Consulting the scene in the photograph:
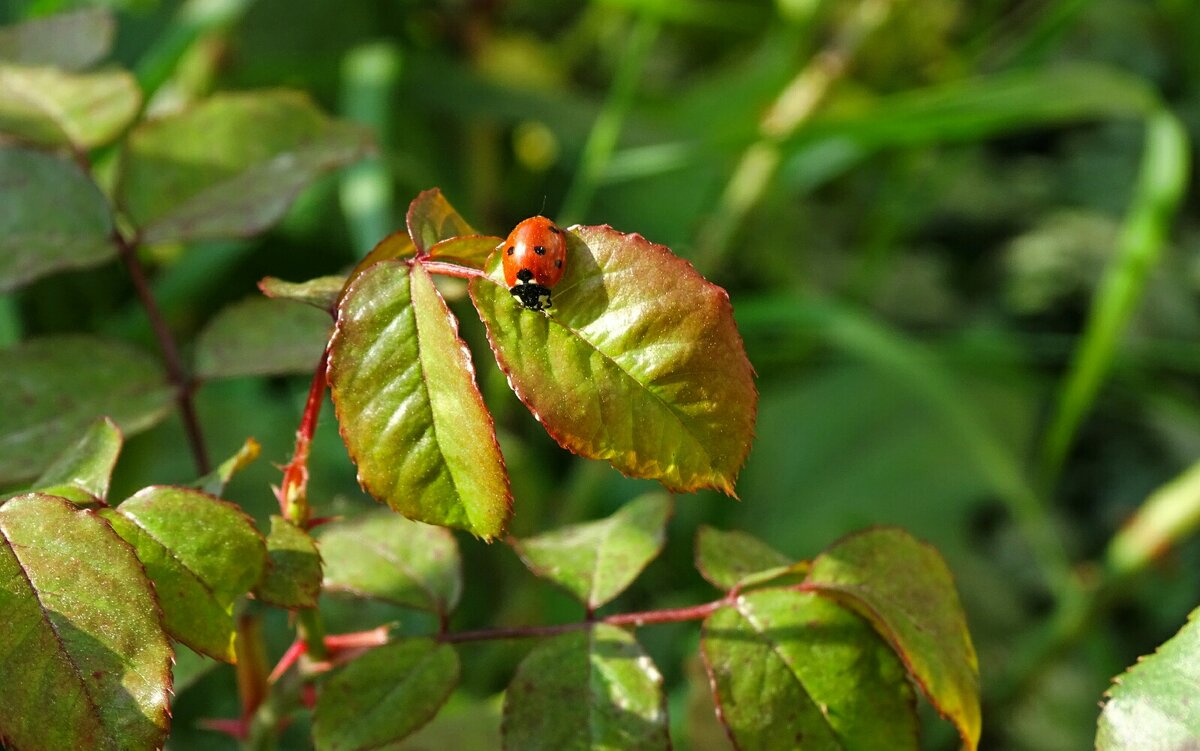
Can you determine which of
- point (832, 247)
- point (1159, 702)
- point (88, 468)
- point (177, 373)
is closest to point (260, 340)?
point (177, 373)

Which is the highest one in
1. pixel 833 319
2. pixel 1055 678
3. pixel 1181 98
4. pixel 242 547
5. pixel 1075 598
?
pixel 242 547

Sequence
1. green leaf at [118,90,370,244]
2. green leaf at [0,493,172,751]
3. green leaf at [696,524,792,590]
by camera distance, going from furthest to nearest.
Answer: green leaf at [118,90,370,244] → green leaf at [696,524,792,590] → green leaf at [0,493,172,751]

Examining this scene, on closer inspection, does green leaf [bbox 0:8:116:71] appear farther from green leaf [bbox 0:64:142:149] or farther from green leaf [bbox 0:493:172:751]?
green leaf [bbox 0:493:172:751]

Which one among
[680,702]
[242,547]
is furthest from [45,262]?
[680,702]

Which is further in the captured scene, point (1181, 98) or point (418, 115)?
point (1181, 98)

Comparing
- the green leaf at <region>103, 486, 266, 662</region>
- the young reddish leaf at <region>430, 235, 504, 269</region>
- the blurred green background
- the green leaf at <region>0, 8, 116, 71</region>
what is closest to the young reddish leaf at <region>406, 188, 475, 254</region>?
the young reddish leaf at <region>430, 235, 504, 269</region>

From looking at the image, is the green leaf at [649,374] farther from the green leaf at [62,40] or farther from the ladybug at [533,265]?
the green leaf at [62,40]

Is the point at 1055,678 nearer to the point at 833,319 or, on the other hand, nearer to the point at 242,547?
the point at 833,319
